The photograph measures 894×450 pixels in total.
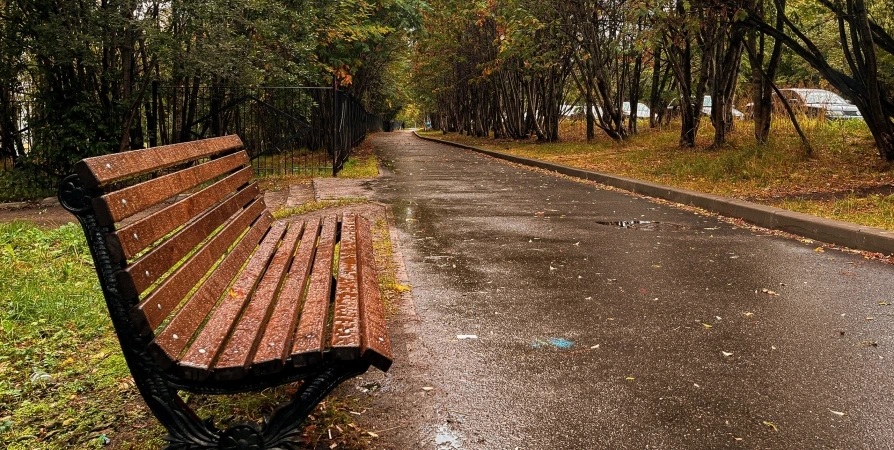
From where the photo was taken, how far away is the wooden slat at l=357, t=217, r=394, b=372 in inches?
79.4

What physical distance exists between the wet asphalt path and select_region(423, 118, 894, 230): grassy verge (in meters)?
1.87

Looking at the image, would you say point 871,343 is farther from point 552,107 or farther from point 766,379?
point 552,107

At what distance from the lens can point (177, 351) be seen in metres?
2.01

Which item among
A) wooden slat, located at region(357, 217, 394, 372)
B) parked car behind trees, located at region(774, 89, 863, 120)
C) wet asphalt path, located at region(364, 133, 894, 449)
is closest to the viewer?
wooden slat, located at region(357, 217, 394, 372)

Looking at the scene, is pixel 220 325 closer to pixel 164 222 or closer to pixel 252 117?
pixel 164 222

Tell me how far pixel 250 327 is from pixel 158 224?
504 mm

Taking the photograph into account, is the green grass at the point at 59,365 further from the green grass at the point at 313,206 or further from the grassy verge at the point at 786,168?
the grassy verge at the point at 786,168

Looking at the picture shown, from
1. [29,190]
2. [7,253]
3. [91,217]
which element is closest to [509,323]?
[91,217]

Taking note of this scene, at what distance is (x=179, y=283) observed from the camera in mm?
2311

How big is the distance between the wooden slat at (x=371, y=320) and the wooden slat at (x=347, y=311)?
27 mm

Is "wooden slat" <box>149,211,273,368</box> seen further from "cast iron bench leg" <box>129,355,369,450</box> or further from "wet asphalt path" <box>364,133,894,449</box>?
"wet asphalt path" <box>364,133,894,449</box>

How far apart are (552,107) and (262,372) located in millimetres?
23900

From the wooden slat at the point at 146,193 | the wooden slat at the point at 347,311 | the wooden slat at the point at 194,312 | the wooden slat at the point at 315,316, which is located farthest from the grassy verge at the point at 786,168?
the wooden slat at the point at 146,193

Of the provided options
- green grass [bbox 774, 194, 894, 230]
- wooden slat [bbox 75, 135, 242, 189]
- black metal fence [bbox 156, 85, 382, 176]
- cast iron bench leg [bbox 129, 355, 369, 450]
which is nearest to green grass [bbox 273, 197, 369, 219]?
wooden slat [bbox 75, 135, 242, 189]
